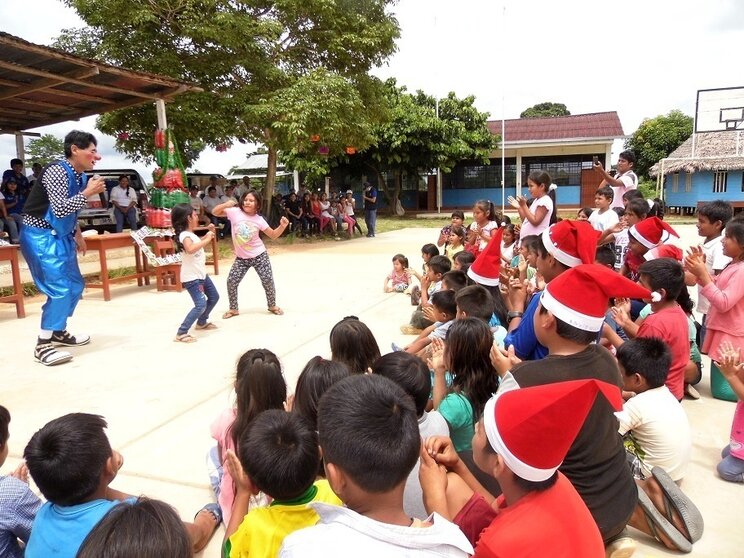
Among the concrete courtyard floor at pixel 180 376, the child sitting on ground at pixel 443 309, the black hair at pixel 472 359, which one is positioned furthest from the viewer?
the child sitting on ground at pixel 443 309

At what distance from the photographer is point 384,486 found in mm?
1354

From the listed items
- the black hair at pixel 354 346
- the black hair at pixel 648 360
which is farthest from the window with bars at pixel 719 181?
the black hair at pixel 354 346

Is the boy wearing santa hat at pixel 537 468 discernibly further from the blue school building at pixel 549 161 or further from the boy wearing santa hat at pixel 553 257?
the blue school building at pixel 549 161

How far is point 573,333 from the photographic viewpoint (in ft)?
7.04

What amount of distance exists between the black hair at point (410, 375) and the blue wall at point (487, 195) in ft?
76.4

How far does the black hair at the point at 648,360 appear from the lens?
8.70 ft

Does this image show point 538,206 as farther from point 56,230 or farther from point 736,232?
point 56,230

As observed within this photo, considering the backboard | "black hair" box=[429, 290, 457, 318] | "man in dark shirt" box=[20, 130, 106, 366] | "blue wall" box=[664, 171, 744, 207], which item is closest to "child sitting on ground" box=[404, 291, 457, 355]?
"black hair" box=[429, 290, 457, 318]

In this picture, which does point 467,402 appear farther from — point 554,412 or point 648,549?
point 554,412

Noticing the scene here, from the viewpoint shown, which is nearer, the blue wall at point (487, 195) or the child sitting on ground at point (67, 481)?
the child sitting on ground at point (67, 481)

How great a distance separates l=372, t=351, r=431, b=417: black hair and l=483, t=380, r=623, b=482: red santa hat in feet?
2.80

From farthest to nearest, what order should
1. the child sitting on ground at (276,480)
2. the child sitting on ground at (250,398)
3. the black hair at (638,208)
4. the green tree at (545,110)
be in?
1. the green tree at (545,110)
2. the black hair at (638,208)
3. the child sitting on ground at (250,398)
4. the child sitting on ground at (276,480)

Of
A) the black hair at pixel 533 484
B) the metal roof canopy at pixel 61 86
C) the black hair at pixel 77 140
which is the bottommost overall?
the black hair at pixel 533 484

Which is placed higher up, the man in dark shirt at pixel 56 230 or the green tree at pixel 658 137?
the green tree at pixel 658 137
